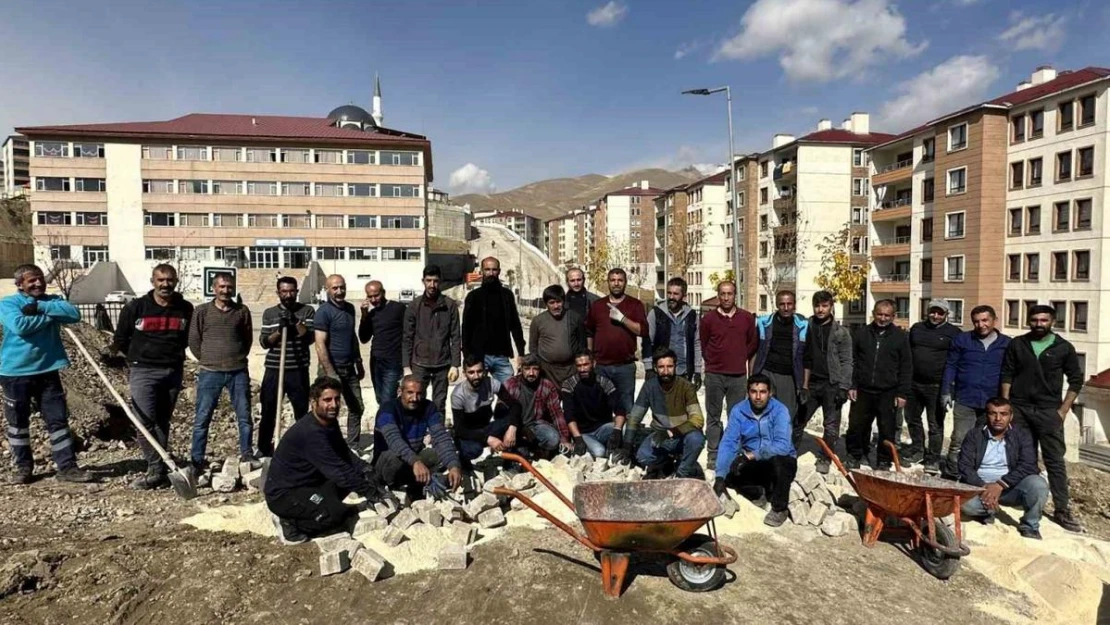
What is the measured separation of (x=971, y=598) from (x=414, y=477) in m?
4.46

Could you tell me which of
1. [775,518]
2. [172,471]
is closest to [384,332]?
[172,471]

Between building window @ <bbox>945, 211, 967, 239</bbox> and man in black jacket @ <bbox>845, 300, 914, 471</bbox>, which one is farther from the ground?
building window @ <bbox>945, 211, 967, 239</bbox>

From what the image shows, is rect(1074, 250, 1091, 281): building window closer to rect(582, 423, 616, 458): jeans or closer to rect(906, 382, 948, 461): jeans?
rect(906, 382, 948, 461): jeans

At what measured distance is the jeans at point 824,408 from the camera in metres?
6.63

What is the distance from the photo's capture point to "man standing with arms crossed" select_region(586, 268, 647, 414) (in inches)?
265

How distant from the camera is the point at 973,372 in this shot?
6238mm

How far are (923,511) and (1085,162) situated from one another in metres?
30.6

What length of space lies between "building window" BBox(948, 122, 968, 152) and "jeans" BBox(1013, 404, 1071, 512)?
101 ft

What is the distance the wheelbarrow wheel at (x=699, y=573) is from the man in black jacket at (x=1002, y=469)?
2.80 m

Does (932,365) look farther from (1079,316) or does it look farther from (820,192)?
(820,192)

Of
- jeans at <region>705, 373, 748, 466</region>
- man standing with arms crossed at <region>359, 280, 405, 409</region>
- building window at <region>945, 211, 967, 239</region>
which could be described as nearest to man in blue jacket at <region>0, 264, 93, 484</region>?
man standing with arms crossed at <region>359, 280, 405, 409</region>

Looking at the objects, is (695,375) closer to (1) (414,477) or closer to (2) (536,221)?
(1) (414,477)

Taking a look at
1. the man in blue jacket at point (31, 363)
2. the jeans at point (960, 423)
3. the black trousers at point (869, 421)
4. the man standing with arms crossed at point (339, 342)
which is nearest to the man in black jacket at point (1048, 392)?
the jeans at point (960, 423)

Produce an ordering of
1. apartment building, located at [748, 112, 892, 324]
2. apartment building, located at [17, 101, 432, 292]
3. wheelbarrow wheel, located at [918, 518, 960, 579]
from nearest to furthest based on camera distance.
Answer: wheelbarrow wheel, located at [918, 518, 960, 579]
apartment building, located at [748, 112, 892, 324]
apartment building, located at [17, 101, 432, 292]
